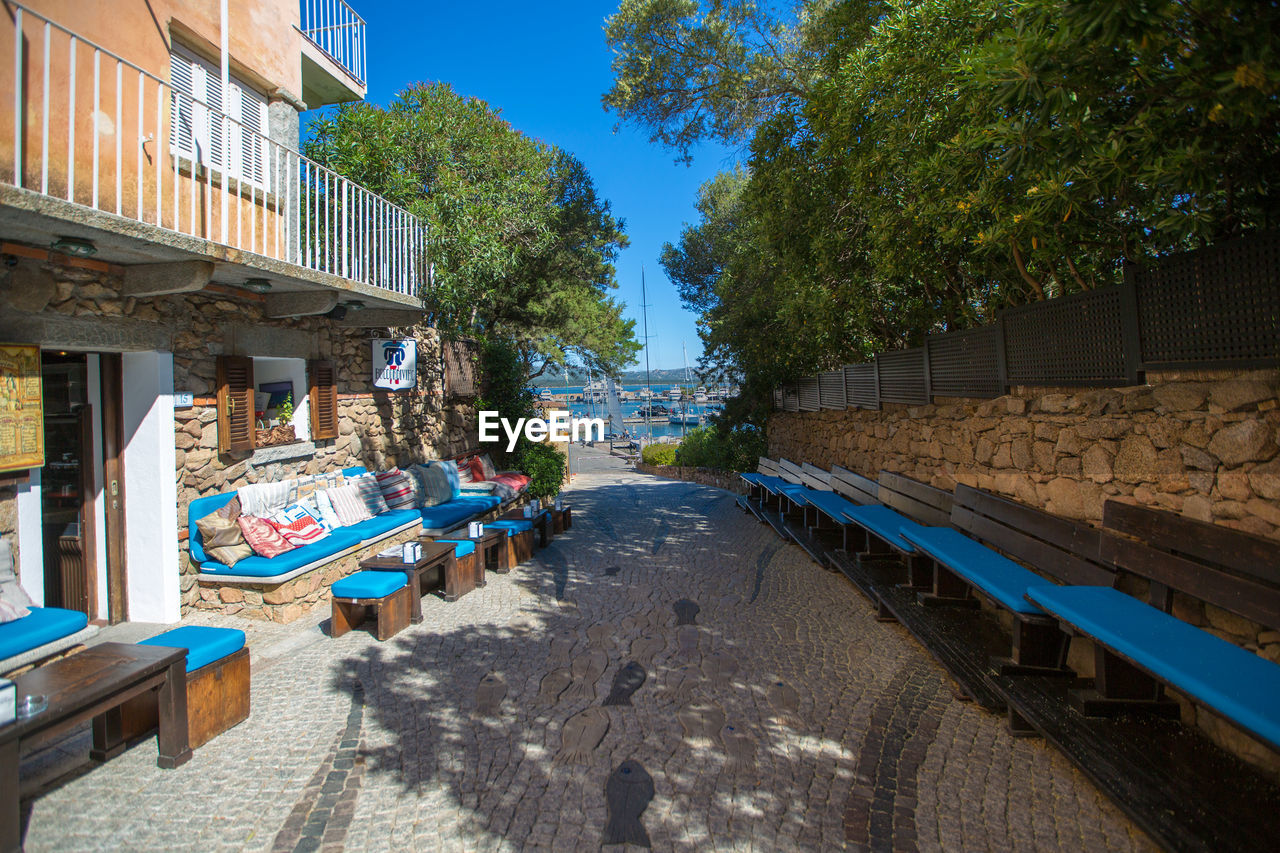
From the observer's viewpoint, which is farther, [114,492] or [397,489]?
[397,489]

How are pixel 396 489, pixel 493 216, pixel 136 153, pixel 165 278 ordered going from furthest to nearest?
1. pixel 493 216
2. pixel 396 489
3. pixel 136 153
4. pixel 165 278

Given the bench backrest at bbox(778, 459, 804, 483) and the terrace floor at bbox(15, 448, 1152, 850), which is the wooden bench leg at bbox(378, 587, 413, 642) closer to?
the terrace floor at bbox(15, 448, 1152, 850)

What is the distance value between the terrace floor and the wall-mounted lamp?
287 cm

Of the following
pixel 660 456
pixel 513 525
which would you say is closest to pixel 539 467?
pixel 513 525

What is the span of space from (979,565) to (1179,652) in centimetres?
154

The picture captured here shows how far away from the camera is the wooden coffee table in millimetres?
5414

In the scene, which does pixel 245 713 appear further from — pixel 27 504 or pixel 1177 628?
pixel 1177 628

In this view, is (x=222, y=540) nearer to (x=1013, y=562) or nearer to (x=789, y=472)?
(x=1013, y=562)

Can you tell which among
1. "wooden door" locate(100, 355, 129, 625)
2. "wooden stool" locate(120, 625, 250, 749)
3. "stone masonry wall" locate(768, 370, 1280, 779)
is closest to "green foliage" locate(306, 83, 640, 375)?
"wooden door" locate(100, 355, 129, 625)

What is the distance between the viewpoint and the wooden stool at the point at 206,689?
342cm

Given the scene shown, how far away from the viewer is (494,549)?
7.51 m

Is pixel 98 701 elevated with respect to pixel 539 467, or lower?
lower

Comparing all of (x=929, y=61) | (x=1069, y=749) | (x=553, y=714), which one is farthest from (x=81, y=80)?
(x=1069, y=749)

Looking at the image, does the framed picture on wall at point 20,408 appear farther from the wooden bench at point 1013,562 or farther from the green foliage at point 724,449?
the green foliage at point 724,449
